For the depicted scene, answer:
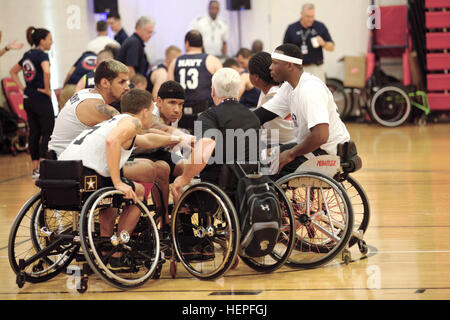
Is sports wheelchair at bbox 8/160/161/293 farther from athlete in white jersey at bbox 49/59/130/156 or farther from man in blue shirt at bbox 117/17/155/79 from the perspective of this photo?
man in blue shirt at bbox 117/17/155/79

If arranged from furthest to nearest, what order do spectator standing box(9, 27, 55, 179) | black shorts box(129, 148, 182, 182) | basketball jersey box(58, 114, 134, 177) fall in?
1. spectator standing box(9, 27, 55, 179)
2. black shorts box(129, 148, 182, 182)
3. basketball jersey box(58, 114, 134, 177)

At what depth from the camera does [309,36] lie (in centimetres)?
1005

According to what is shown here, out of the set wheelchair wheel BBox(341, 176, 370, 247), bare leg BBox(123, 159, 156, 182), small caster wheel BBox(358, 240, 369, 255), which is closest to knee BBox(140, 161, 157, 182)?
bare leg BBox(123, 159, 156, 182)

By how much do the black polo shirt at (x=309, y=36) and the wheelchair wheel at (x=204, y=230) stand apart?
6475mm

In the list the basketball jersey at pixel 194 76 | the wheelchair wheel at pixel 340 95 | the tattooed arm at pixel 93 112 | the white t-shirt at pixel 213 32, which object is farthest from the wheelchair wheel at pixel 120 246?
the wheelchair wheel at pixel 340 95

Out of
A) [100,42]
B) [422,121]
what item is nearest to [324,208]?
[100,42]

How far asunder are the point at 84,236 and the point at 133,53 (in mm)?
4688

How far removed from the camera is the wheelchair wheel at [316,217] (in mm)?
3643

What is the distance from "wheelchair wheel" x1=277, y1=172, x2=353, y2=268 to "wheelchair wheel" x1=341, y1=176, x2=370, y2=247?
113 mm

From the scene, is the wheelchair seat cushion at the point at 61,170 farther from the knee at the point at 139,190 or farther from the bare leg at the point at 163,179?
the bare leg at the point at 163,179

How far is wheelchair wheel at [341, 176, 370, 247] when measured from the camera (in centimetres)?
400
